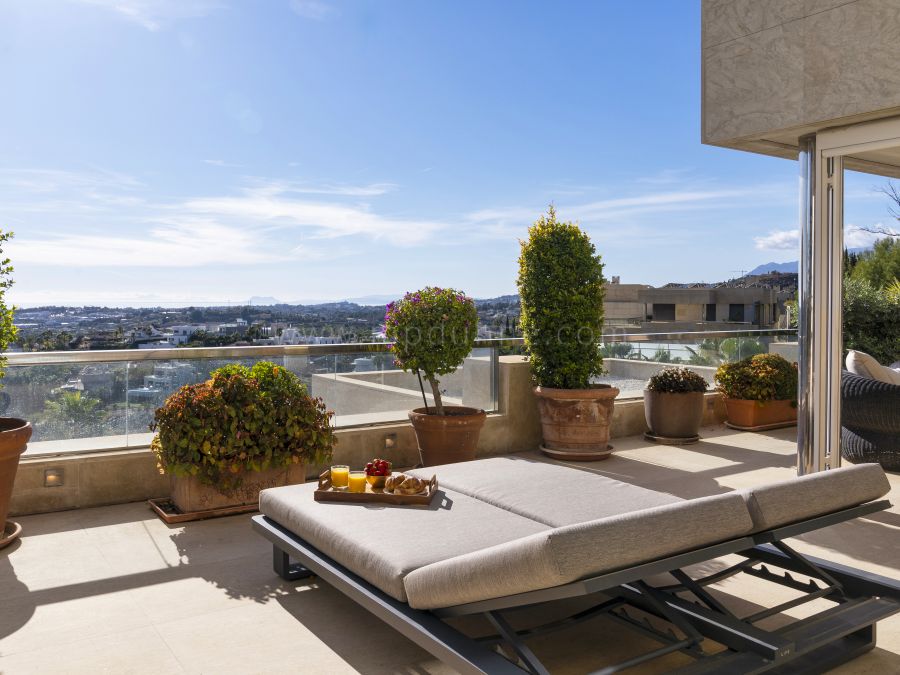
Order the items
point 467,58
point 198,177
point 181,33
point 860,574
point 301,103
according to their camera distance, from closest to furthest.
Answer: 1. point 860,574
2. point 181,33
3. point 467,58
4. point 301,103
5. point 198,177

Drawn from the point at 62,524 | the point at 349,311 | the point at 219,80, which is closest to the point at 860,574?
the point at 62,524

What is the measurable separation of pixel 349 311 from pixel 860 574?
5639 millimetres

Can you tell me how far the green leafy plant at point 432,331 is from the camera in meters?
6.29

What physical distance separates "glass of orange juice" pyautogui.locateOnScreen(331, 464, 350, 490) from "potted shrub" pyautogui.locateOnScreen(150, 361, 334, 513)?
50.3 inches

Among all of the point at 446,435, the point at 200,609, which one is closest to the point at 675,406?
the point at 446,435

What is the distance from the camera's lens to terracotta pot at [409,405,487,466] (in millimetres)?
6137

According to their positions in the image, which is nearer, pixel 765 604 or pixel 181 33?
pixel 765 604

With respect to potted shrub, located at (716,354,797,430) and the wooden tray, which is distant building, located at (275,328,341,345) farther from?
potted shrub, located at (716,354,797,430)

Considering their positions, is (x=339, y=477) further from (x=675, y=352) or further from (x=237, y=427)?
(x=675, y=352)

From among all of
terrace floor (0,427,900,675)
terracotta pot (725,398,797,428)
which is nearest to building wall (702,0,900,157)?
terrace floor (0,427,900,675)

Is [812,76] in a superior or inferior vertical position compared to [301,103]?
inferior

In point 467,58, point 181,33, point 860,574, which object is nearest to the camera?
point 860,574

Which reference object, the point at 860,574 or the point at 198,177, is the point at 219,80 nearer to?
the point at 198,177

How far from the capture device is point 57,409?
5156mm
